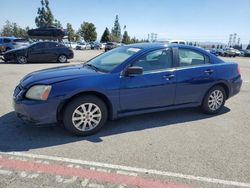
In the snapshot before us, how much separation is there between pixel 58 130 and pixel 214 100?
332 cm

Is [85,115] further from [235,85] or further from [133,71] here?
[235,85]

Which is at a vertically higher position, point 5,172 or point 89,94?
point 89,94

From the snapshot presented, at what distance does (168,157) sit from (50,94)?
199 cm

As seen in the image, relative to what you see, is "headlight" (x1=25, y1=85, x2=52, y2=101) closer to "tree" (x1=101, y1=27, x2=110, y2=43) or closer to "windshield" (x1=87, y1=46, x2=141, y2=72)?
"windshield" (x1=87, y1=46, x2=141, y2=72)

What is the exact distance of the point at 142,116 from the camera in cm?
522

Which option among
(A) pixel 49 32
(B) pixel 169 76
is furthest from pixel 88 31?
(B) pixel 169 76

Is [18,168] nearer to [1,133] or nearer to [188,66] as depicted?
[1,133]

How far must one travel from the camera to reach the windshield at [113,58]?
457 cm

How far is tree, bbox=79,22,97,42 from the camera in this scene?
73.0 meters

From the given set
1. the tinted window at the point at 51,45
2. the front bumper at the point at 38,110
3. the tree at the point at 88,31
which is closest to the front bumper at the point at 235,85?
the front bumper at the point at 38,110

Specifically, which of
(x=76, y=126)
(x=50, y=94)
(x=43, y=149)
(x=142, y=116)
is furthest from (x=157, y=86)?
(x=43, y=149)

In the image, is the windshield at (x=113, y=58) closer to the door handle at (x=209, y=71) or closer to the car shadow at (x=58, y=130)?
the car shadow at (x=58, y=130)

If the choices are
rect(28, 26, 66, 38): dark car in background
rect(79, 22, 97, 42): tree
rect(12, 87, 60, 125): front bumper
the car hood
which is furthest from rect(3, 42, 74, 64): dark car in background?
rect(79, 22, 97, 42): tree

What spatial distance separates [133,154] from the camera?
3.58m
